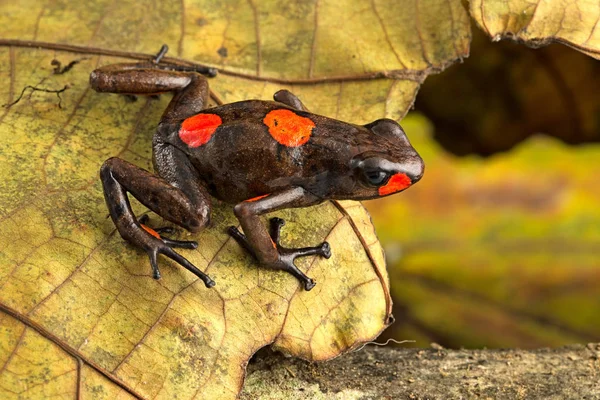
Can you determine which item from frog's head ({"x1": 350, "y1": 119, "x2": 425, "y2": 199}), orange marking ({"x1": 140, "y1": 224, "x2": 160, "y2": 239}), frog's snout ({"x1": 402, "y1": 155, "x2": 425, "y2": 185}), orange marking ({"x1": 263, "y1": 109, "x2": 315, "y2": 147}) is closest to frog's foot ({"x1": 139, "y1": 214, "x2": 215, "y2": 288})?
orange marking ({"x1": 140, "y1": 224, "x2": 160, "y2": 239})

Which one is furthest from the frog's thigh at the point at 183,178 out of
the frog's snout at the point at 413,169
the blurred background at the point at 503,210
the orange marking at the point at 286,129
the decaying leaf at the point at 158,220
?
the blurred background at the point at 503,210

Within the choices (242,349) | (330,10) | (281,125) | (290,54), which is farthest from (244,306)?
(330,10)

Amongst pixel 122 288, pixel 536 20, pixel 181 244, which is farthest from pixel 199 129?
pixel 536 20

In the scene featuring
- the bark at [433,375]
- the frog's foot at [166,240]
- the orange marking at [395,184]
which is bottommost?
the bark at [433,375]

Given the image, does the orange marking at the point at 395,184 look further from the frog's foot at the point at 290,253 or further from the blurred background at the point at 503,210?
the blurred background at the point at 503,210

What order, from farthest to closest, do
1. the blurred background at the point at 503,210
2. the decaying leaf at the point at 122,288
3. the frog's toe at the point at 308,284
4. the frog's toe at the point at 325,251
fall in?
the blurred background at the point at 503,210
the frog's toe at the point at 325,251
the frog's toe at the point at 308,284
the decaying leaf at the point at 122,288

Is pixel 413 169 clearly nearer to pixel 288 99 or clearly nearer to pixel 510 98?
pixel 288 99

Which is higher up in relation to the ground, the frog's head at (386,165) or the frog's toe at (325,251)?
the frog's head at (386,165)
